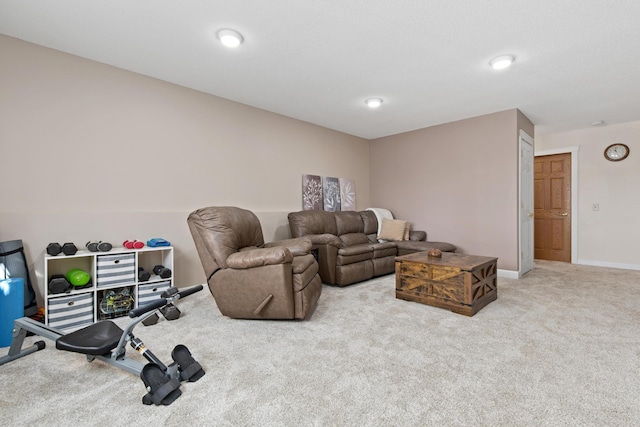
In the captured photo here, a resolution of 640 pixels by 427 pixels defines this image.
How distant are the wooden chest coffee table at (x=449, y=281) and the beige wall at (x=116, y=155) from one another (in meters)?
2.04

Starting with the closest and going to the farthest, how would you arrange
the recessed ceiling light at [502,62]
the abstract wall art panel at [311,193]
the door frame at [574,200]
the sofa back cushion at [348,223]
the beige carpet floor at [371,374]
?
the beige carpet floor at [371,374]
the recessed ceiling light at [502,62]
the sofa back cushion at [348,223]
the abstract wall art panel at [311,193]
the door frame at [574,200]

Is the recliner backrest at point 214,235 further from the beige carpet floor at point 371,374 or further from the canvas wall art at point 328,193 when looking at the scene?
the canvas wall art at point 328,193

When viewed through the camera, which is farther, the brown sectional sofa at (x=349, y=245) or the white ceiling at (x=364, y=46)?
the brown sectional sofa at (x=349, y=245)

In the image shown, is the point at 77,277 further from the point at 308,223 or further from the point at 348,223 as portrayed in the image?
the point at 348,223

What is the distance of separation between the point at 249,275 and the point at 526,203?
4310 mm

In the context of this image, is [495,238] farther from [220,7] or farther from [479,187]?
[220,7]

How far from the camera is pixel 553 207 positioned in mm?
5672

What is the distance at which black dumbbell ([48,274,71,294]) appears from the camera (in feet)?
7.77

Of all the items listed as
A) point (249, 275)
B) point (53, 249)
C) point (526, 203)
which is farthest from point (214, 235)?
point (526, 203)

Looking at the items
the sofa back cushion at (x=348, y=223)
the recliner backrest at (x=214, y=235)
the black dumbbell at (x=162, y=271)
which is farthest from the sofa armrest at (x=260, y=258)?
the sofa back cushion at (x=348, y=223)

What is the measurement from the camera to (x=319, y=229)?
4.30 meters

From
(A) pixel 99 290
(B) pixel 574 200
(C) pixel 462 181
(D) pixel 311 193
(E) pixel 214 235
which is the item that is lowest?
(A) pixel 99 290

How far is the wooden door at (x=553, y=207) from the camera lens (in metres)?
5.52

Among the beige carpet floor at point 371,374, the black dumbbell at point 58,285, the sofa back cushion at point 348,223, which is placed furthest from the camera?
the sofa back cushion at point 348,223
